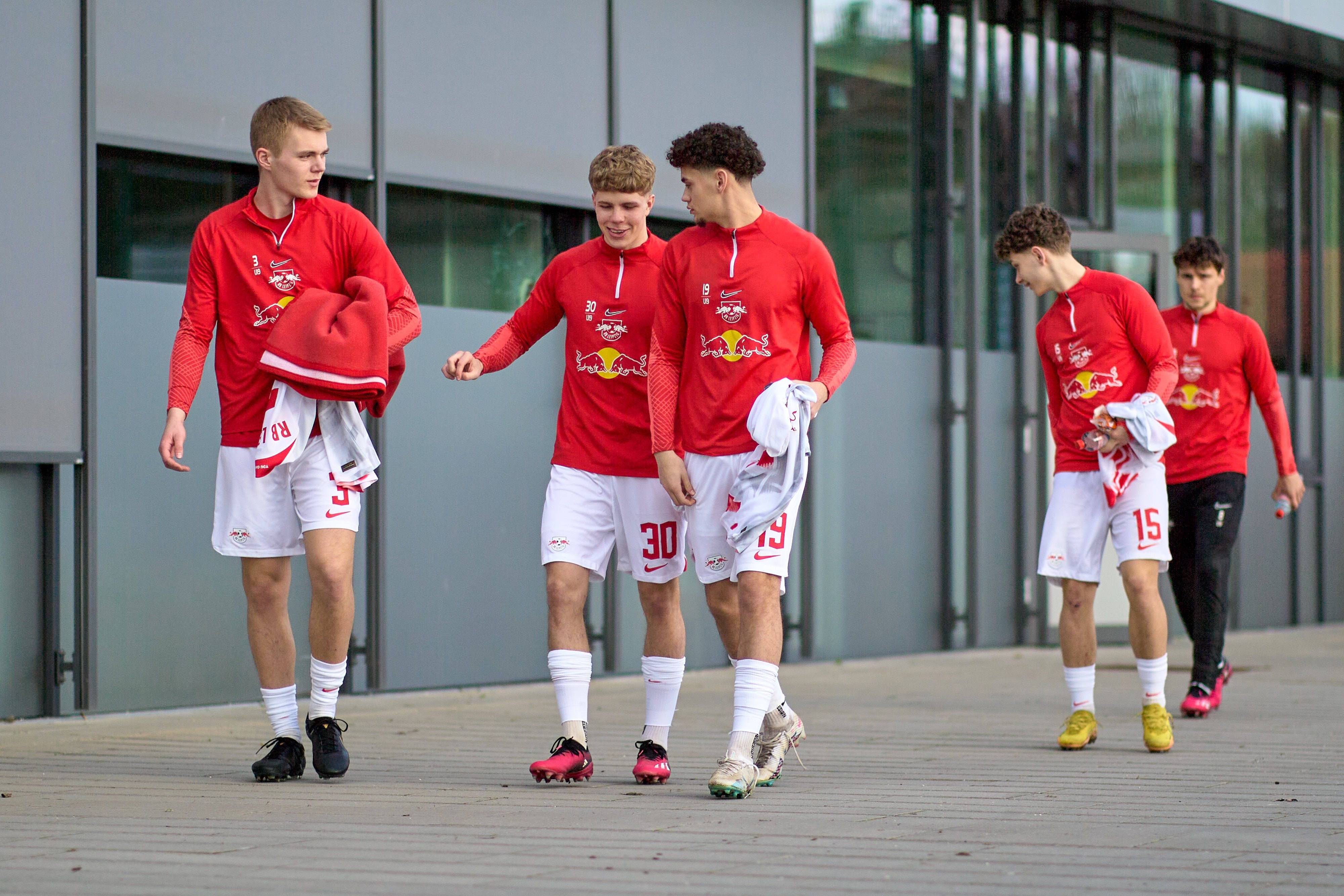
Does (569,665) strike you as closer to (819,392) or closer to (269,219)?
(819,392)

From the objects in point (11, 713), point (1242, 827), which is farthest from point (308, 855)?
point (11, 713)

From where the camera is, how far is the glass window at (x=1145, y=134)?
13.5m

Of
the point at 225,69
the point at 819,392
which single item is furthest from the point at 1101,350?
the point at 225,69

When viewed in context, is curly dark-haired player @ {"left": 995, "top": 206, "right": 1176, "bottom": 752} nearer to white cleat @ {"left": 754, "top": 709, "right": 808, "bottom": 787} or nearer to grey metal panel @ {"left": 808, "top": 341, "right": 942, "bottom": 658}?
white cleat @ {"left": 754, "top": 709, "right": 808, "bottom": 787}

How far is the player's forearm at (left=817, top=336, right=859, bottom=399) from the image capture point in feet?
17.5

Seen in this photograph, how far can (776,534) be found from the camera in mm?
5316

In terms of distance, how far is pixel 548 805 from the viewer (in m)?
5.08

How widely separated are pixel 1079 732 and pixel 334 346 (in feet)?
9.96

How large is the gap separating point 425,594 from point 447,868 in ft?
16.1

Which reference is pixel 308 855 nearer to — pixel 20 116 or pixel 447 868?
pixel 447 868

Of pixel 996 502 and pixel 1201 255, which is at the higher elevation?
pixel 1201 255

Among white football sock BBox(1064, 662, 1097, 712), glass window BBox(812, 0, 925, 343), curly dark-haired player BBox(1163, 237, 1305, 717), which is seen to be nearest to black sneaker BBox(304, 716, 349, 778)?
white football sock BBox(1064, 662, 1097, 712)

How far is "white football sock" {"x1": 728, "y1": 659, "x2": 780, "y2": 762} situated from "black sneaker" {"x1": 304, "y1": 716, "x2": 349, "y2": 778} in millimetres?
1272

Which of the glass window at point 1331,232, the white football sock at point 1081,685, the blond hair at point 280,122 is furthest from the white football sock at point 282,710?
the glass window at point 1331,232
